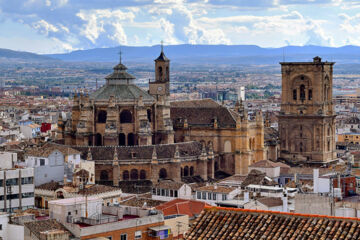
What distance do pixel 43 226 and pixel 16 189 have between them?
757 inches

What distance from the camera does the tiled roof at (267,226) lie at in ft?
93.0

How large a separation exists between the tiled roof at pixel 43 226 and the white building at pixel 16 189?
1682 centimetres

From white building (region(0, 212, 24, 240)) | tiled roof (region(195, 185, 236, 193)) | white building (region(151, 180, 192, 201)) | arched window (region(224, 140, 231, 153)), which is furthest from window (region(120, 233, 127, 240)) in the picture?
arched window (region(224, 140, 231, 153))

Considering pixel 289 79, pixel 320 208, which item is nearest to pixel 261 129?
A: pixel 289 79

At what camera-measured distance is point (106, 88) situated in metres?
100

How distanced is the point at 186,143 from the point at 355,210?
56001 mm

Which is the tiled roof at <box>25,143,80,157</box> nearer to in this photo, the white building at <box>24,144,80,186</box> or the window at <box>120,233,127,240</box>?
the white building at <box>24,144,80,186</box>

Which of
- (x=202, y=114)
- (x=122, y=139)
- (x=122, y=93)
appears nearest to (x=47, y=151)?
(x=122, y=139)

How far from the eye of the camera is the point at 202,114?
10406cm

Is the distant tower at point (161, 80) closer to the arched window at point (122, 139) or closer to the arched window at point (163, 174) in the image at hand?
the arched window at point (122, 139)

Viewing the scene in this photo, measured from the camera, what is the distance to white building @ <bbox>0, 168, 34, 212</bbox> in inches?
2594

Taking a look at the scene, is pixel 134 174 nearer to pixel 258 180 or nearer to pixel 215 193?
pixel 258 180

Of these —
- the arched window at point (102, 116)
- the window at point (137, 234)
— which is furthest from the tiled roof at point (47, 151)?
the window at point (137, 234)

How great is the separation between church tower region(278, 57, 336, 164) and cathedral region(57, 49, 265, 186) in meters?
9.89
